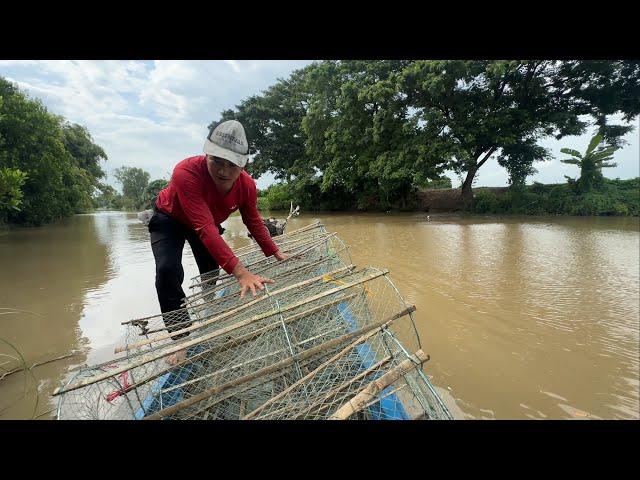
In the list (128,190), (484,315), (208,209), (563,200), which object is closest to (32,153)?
(208,209)

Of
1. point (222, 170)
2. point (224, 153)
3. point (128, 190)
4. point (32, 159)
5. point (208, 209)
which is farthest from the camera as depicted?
point (128, 190)

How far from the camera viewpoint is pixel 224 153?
1.75 m

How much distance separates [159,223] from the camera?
224 cm

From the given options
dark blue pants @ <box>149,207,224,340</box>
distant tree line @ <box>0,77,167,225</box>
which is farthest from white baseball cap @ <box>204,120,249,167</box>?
distant tree line @ <box>0,77,167,225</box>

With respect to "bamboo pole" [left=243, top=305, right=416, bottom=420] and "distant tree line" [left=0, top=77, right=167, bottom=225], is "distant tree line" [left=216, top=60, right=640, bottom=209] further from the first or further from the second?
→ "bamboo pole" [left=243, top=305, right=416, bottom=420]

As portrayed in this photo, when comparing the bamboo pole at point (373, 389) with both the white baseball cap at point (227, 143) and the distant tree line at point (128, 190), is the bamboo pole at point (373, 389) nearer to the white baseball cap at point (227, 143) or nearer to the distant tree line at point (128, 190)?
the white baseball cap at point (227, 143)

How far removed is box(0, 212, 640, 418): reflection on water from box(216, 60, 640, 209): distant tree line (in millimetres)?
8274

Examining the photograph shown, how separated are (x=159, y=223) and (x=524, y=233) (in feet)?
31.9

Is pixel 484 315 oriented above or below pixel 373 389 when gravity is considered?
below

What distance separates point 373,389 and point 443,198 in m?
19.0

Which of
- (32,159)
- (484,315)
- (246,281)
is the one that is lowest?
(484,315)

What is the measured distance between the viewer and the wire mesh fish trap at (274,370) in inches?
57.0

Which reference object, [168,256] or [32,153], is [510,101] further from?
[32,153]
